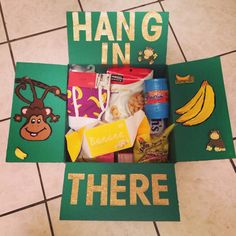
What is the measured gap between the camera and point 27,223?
702 millimetres

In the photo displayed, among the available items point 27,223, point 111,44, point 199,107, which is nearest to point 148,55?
point 111,44

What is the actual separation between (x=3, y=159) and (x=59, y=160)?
16 cm

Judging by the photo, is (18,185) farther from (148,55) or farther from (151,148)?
(148,55)

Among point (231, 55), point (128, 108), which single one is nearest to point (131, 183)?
point (128, 108)

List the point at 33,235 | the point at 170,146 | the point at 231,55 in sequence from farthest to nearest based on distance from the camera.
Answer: the point at 231,55 → the point at 170,146 → the point at 33,235

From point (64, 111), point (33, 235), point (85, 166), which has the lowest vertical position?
point (33, 235)

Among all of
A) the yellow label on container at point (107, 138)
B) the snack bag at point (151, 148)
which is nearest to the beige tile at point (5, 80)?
the yellow label on container at point (107, 138)

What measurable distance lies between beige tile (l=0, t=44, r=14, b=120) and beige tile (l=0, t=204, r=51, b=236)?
0.28m

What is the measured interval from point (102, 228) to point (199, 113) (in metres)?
0.38

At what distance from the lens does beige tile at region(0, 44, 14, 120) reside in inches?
32.6

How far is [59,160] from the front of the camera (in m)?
0.72

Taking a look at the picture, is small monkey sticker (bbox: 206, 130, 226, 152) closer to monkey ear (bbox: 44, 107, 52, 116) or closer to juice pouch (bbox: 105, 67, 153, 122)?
juice pouch (bbox: 105, 67, 153, 122)

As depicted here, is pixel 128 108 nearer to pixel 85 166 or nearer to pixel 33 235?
pixel 85 166

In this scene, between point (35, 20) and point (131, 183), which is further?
point (35, 20)
